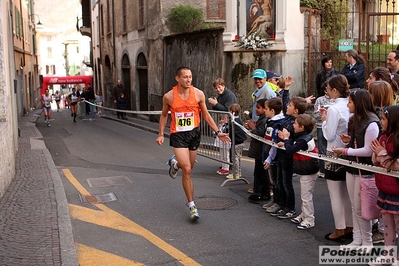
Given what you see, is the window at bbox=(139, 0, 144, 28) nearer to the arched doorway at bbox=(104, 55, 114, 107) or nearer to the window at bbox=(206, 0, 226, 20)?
the window at bbox=(206, 0, 226, 20)

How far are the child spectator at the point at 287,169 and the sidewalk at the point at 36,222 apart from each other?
2729mm

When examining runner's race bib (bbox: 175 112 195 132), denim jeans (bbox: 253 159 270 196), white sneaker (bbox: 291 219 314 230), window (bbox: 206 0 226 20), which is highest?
window (bbox: 206 0 226 20)

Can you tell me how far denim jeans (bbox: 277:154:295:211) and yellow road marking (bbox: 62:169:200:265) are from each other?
69.8 inches

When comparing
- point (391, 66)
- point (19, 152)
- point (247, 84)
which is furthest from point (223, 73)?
point (391, 66)

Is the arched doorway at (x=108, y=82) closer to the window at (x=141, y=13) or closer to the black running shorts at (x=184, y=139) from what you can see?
the window at (x=141, y=13)

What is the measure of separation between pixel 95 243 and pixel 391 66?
522cm

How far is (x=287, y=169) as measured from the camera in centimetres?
639

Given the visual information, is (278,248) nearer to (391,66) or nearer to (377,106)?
(377,106)

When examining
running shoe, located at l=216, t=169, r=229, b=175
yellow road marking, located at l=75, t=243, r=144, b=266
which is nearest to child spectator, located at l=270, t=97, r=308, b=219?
yellow road marking, located at l=75, t=243, r=144, b=266

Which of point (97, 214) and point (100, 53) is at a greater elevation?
point (100, 53)

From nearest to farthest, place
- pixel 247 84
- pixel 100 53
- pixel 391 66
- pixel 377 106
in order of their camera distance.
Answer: pixel 377 106 → pixel 391 66 → pixel 247 84 → pixel 100 53

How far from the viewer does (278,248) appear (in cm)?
541

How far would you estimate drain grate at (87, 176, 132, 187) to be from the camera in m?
8.89

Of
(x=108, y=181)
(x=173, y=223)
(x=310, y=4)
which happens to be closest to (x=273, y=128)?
(x=173, y=223)
